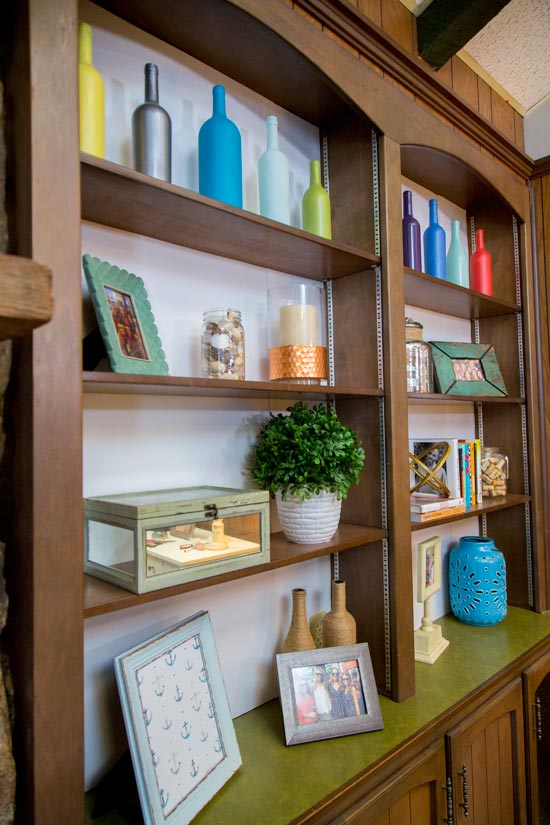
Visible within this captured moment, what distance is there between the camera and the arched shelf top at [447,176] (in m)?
1.86

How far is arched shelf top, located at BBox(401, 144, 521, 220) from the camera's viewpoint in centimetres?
186

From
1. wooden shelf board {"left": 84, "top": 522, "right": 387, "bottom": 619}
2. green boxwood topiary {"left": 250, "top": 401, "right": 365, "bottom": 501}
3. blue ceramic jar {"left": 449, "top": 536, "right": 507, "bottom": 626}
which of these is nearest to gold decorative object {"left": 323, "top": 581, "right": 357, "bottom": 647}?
wooden shelf board {"left": 84, "top": 522, "right": 387, "bottom": 619}

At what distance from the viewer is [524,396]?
7.47 ft

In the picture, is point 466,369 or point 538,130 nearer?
point 466,369

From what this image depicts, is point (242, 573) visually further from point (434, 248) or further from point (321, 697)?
point (434, 248)

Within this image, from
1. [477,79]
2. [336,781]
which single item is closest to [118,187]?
[336,781]

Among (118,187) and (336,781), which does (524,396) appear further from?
(118,187)

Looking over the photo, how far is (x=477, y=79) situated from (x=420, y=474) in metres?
1.59

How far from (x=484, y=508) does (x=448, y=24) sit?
166cm

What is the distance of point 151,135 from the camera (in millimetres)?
1180

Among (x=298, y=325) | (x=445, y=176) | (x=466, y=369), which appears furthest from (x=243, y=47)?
(x=466, y=369)

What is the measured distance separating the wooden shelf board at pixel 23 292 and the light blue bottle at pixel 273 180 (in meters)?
1.06

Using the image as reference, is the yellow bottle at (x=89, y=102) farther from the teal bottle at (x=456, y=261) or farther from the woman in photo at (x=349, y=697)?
the teal bottle at (x=456, y=261)

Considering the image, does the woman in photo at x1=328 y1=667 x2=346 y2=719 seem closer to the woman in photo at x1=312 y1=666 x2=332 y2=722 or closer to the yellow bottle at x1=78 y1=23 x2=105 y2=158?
the woman in photo at x1=312 y1=666 x2=332 y2=722
